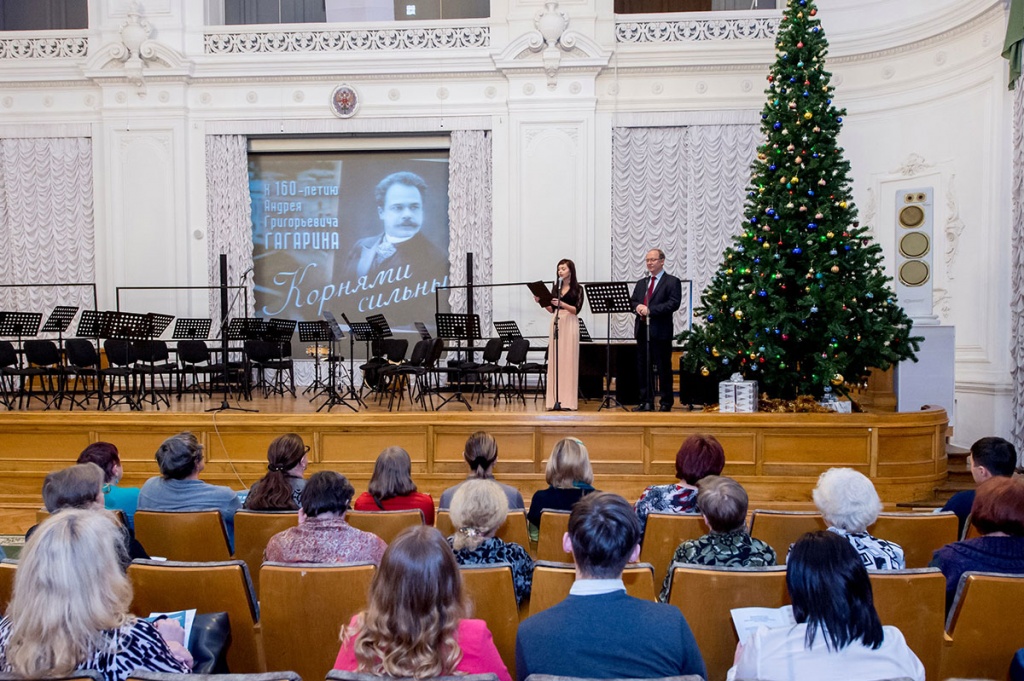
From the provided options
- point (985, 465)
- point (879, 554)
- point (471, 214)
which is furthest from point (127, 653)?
point (471, 214)

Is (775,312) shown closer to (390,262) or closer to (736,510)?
(736,510)

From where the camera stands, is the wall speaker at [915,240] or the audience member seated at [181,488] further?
the wall speaker at [915,240]

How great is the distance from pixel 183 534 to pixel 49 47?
11558 millimetres

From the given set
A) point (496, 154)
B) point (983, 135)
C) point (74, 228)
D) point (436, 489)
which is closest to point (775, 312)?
point (436, 489)

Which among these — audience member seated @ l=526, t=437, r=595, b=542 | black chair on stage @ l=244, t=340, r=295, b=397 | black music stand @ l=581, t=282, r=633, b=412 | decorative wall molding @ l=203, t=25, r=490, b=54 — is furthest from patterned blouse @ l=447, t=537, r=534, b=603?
decorative wall molding @ l=203, t=25, r=490, b=54

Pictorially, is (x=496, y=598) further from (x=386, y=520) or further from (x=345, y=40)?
(x=345, y=40)

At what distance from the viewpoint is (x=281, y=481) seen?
158 inches

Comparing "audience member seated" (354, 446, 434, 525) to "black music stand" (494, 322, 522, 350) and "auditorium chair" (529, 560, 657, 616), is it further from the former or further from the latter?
"black music stand" (494, 322, 522, 350)

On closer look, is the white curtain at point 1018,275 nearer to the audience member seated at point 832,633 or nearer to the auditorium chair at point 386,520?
the auditorium chair at point 386,520

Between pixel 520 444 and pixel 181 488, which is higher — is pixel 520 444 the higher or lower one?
the lower one

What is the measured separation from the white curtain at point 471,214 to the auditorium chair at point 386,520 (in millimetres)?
8753

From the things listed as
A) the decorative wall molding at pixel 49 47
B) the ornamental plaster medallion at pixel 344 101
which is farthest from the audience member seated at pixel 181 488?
the decorative wall molding at pixel 49 47

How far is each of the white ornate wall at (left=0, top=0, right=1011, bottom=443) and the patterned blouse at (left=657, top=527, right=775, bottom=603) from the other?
9238 mm

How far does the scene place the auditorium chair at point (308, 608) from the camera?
2.64 metres
